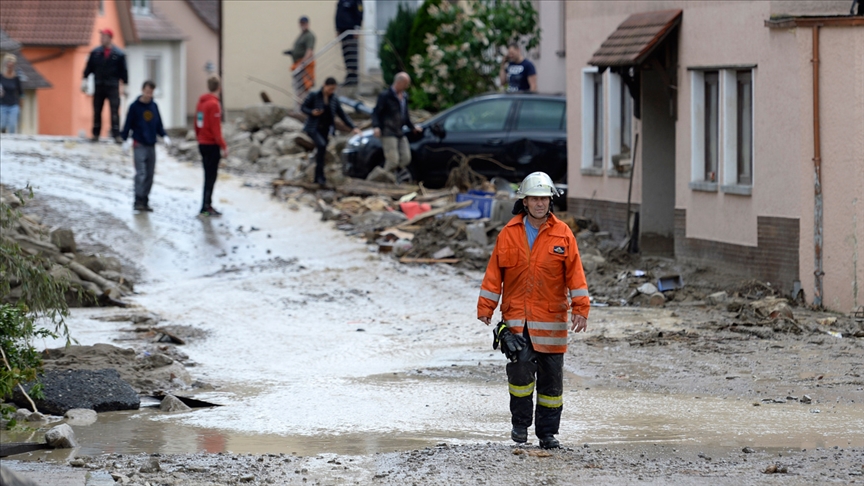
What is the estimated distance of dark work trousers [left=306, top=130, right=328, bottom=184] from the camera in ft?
67.6

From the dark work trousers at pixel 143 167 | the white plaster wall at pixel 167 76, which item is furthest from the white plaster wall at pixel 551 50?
the white plaster wall at pixel 167 76

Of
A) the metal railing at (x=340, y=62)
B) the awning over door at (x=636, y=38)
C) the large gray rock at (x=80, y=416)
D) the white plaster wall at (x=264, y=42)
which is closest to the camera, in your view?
the large gray rock at (x=80, y=416)

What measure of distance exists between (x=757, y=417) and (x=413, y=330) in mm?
4832

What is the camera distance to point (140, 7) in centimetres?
5162

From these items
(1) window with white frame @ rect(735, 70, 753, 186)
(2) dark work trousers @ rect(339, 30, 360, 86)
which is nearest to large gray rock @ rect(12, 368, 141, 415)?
(1) window with white frame @ rect(735, 70, 753, 186)

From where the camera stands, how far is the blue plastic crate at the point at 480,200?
18.1 metres

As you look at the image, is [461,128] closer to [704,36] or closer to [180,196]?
[180,196]

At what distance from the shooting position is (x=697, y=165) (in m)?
14.8

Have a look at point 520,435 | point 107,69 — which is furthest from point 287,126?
point 520,435

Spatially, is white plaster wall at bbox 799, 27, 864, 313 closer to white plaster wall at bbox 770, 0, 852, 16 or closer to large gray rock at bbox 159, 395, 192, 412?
white plaster wall at bbox 770, 0, 852, 16

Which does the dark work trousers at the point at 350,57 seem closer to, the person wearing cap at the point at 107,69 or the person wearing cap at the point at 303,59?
the person wearing cap at the point at 303,59

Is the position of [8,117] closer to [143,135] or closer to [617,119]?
[143,135]

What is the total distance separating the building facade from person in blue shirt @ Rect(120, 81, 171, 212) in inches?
247

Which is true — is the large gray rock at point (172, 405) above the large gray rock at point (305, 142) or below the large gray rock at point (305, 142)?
below
